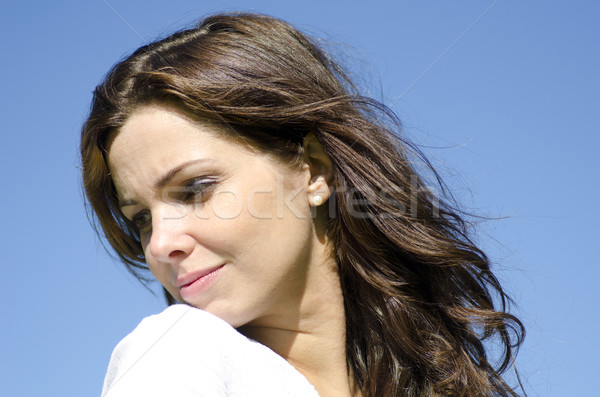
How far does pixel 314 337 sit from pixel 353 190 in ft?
1.65

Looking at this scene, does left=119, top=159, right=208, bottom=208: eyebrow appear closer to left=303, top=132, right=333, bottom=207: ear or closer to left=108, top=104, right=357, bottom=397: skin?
left=108, top=104, right=357, bottom=397: skin

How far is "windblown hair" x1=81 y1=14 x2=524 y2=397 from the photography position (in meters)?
2.26

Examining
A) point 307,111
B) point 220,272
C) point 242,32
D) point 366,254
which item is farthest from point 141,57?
point 366,254

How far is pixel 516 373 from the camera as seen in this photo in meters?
2.60

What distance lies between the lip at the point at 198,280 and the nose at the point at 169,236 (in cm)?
7

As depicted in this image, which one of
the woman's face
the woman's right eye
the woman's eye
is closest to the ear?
the woman's face

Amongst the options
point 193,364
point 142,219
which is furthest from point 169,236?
point 193,364

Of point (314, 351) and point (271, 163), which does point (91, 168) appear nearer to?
point (271, 163)

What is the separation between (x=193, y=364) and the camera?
1.74m

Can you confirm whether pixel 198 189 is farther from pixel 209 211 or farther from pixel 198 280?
pixel 198 280

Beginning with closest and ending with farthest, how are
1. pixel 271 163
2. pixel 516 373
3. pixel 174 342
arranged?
pixel 174 342 → pixel 271 163 → pixel 516 373

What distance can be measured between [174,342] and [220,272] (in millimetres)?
400

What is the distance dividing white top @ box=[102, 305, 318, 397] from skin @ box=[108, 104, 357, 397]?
0.18 meters

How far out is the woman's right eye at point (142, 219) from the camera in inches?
90.4
